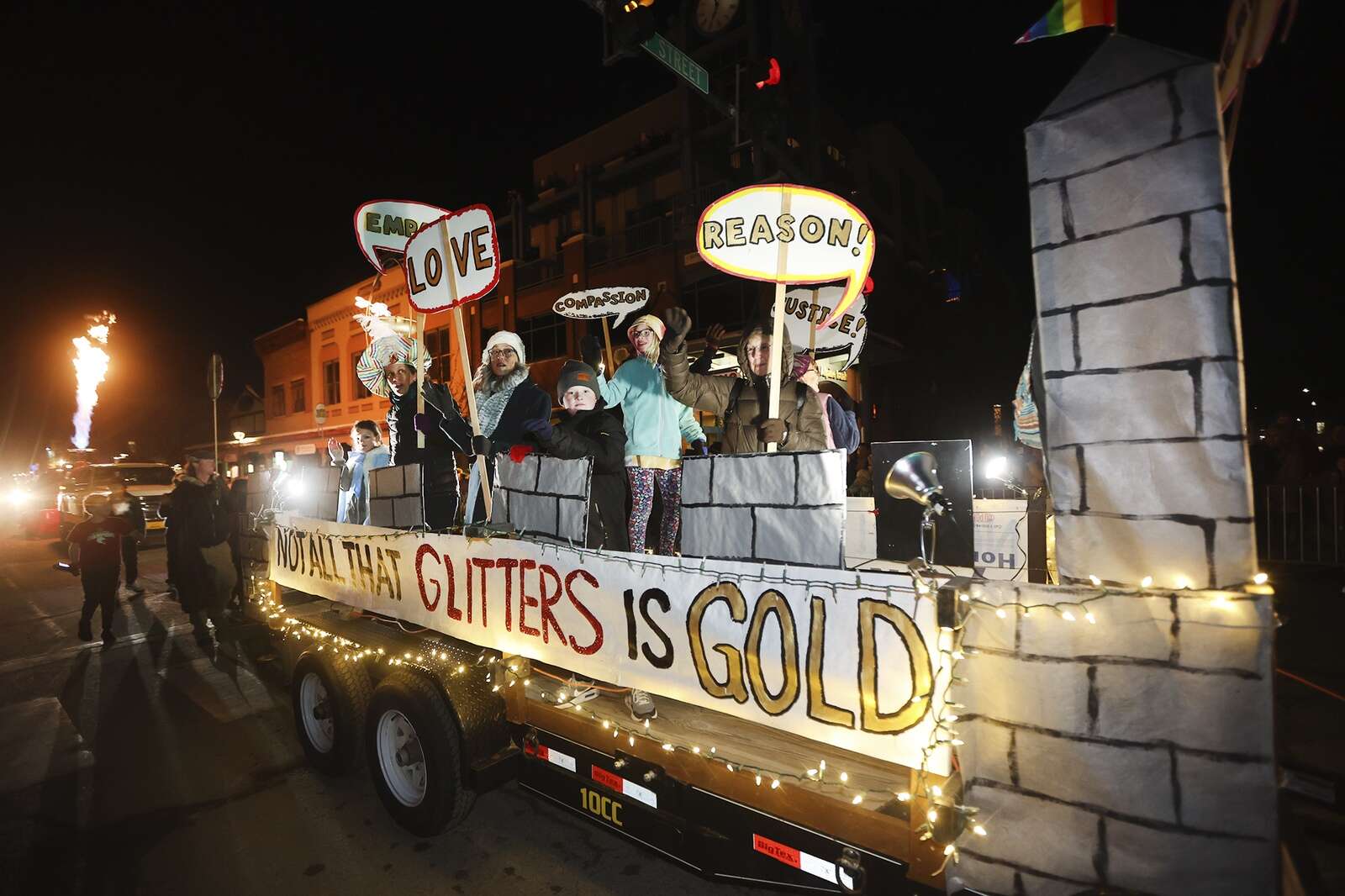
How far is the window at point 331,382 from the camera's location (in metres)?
27.8

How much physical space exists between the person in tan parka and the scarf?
1492mm

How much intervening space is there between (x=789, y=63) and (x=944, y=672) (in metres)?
19.6

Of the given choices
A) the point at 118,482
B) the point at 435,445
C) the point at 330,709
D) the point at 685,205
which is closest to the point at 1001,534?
the point at 435,445

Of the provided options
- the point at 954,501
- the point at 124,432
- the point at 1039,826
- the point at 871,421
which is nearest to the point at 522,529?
the point at 954,501

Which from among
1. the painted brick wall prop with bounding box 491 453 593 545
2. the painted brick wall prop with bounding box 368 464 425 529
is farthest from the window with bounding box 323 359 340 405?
the painted brick wall prop with bounding box 491 453 593 545

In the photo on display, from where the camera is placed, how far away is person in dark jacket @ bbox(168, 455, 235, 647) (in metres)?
7.71

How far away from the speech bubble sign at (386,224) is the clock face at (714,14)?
14052 millimetres

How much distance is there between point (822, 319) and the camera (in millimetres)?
6512

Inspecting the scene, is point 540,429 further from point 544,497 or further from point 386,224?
point 386,224

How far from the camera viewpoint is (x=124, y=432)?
44250mm

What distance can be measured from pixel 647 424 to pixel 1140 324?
331 centimetres

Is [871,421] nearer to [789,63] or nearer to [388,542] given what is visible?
[789,63]

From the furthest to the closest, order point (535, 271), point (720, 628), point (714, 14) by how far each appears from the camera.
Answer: point (535, 271)
point (714, 14)
point (720, 628)

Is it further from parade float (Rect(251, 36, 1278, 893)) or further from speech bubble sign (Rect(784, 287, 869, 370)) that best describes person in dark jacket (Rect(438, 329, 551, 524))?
speech bubble sign (Rect(784, 287, 869, 370))
